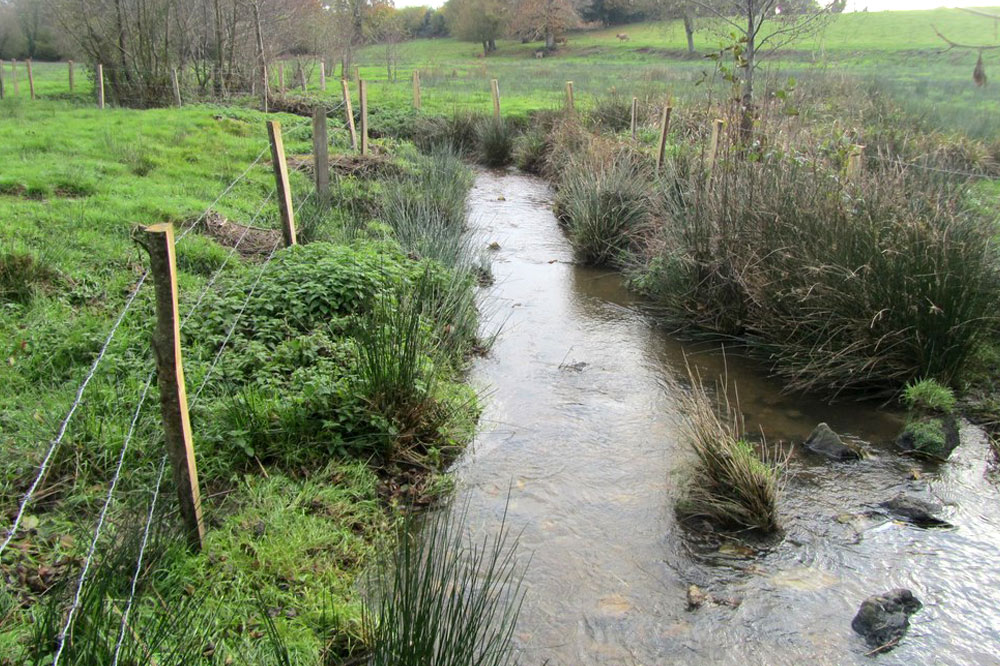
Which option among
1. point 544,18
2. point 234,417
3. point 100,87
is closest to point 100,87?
point 100,87

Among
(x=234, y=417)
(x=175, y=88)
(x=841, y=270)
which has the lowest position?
(x=234, y=417)

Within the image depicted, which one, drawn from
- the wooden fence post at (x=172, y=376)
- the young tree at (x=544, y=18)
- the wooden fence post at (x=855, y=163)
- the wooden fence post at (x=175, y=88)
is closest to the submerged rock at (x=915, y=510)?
the wooden fence post at (x=855, y=163)

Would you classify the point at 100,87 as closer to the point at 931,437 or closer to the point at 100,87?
the point at 100,87

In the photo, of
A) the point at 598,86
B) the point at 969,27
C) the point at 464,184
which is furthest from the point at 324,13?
the point at 969,27

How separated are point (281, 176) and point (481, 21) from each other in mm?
54887

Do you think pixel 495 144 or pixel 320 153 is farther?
pixel 495 144

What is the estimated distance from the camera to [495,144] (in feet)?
56.2

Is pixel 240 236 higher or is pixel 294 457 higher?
pixel 240 236

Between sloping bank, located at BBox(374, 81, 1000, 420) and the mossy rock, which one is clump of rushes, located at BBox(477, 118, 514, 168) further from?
the mossy rock

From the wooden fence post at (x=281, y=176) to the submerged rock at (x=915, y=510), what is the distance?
510 centimetres

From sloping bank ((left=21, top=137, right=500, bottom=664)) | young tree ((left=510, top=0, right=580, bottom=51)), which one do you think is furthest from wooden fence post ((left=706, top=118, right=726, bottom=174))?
young tree ((left=510, top=0, right=580, bottom=51))

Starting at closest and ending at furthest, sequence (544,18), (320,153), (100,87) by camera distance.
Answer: (320,153) → (100,87) → (544,18)

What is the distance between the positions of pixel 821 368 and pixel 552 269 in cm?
460

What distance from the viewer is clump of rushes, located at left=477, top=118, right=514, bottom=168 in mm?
17125
